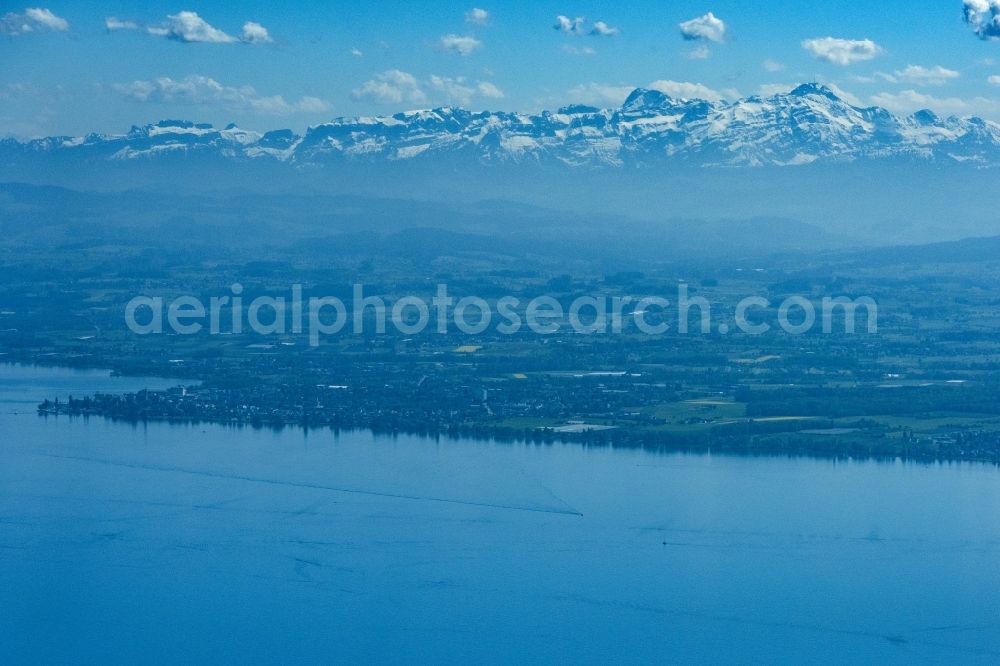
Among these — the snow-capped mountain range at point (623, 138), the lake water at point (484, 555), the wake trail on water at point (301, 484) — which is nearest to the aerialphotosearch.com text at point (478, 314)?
the wake trail on water at point (301, 484)

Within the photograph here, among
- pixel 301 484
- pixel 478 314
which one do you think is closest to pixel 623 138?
pixel 478 314

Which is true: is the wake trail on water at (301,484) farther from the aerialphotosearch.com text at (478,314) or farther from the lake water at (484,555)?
the aerialphotosearch.com text at (478,314)

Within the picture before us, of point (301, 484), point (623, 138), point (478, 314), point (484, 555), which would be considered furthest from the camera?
point (623, 138)

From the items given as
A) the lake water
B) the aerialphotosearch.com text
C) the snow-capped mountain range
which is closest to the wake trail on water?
the lake water

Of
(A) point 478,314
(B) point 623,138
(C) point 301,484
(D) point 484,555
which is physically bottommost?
(D) point 484,555

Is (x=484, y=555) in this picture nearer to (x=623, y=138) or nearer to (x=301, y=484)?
(x=301, y=484)

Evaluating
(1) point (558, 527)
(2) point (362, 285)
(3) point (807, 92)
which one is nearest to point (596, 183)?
(3) point (807, 92)

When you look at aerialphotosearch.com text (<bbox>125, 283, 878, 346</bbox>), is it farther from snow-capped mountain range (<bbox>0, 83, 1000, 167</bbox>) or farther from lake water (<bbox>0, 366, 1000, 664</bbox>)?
snow-capped mountain range (<bbox>0, 83, 1000, 167</bbox>)
